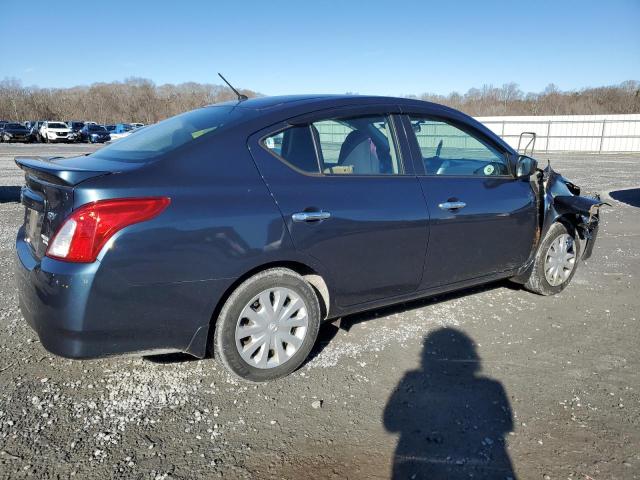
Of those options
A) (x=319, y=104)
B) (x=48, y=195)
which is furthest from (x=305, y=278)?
(x=48, y=195)

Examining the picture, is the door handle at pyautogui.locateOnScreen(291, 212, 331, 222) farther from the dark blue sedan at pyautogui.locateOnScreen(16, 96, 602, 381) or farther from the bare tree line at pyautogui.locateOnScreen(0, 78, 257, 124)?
the bare tree line at pyautogui.locateOnScreen(0, 78, 257, 124)

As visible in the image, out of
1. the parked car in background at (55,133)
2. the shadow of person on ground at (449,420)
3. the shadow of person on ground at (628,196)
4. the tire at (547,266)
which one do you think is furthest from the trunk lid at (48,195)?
the parked car in background at (55,133)

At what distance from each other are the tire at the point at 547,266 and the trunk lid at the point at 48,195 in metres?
3.71

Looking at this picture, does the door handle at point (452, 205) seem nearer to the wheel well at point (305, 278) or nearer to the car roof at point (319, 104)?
the car roof at point (319, 104)

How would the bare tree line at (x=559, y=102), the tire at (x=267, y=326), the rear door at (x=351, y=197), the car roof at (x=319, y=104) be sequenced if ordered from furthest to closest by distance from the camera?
the bare tree line at (x=559, y=102)
the car roof at (x=319, y=104)
the rear door at (x=351, y=197)
the tire at (x=267, y=326)

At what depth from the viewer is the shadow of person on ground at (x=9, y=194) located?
31.9ft

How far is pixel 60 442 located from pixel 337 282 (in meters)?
1.78

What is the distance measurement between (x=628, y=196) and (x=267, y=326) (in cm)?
1155

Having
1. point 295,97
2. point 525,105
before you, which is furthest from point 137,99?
point 295,97

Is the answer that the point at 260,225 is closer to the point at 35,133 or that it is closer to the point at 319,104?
the point at 319,104

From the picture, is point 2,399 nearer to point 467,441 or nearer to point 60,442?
point 60,442

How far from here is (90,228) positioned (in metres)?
2.41

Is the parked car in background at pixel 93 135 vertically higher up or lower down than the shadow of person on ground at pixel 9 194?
higher up

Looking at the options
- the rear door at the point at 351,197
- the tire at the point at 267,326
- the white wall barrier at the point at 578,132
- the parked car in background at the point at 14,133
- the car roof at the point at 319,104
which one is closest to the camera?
the tire at the point at 267,326
